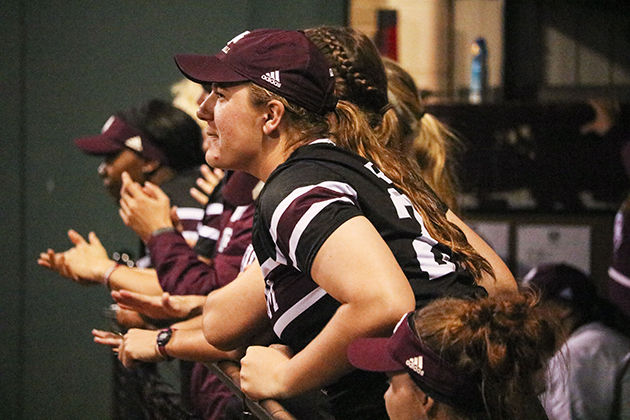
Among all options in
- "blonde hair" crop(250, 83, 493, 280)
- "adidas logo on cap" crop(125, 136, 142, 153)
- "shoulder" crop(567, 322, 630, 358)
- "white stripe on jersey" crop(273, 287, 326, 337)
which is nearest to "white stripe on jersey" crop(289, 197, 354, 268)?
"white stripe on jersey" crop(273, 287, 326, 337)

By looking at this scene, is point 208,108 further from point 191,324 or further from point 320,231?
point 191,324

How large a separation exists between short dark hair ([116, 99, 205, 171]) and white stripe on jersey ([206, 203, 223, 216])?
0.72 meters

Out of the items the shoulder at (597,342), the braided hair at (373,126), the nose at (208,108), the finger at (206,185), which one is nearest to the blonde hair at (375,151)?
the braided hair at (373,126)

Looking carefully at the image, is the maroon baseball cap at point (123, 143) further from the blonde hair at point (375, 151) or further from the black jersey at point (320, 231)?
the black jersey at point (320, 231)

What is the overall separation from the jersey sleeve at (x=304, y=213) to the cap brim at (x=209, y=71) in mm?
273

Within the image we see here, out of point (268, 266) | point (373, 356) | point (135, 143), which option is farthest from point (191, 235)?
point (373, 356)

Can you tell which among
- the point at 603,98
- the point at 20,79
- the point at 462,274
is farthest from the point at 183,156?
the point at 603,98

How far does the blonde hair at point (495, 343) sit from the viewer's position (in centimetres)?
137

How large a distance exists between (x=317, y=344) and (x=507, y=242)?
11.0ft

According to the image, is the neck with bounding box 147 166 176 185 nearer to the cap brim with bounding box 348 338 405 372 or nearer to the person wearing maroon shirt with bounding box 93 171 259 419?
the person wearing maroon shirt with bounding box 93 171 259 419

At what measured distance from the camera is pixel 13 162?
176 inches

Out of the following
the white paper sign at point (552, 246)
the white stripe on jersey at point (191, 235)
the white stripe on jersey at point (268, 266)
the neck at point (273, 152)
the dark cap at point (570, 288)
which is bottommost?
the white paper sign at point (552, 246)

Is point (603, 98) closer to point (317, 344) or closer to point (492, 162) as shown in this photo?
point (492, 162)

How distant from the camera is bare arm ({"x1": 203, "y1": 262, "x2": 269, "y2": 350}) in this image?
1774mm
